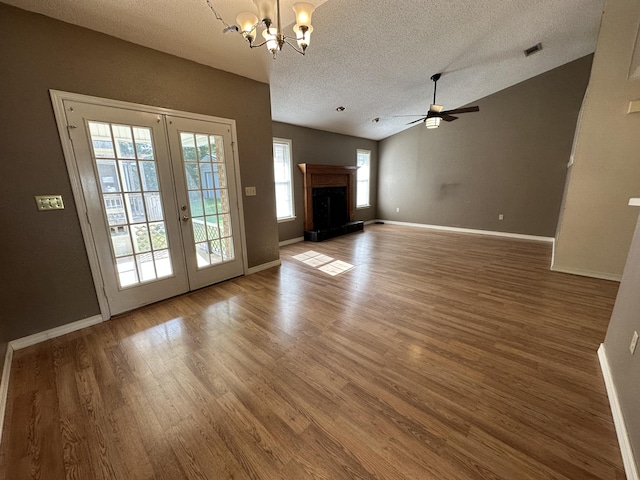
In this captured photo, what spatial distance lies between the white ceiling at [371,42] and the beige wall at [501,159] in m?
0.50

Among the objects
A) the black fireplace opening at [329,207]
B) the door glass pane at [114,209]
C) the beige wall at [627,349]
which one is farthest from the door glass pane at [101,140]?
the beige wall at [627,349]

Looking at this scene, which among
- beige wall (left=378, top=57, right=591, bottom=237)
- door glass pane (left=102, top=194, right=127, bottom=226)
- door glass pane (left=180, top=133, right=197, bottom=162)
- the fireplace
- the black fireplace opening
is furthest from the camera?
the black fireplace opening

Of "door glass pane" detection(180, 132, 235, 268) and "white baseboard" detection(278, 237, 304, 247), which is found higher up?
"door glass pane" detection(180, 132, 235, 268)

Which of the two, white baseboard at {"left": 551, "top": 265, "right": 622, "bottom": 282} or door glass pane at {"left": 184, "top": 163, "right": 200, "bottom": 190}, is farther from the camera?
white baseboard at {"left": 551, "top": 265, "right": 622, "bottom": 282}

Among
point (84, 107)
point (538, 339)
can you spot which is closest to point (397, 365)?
point (538, 339)

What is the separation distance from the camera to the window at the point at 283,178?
16.7ft

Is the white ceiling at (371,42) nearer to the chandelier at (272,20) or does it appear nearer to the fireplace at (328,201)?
the chandelier at (272,20)

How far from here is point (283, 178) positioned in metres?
5.26

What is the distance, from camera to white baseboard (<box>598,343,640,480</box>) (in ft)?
3.60

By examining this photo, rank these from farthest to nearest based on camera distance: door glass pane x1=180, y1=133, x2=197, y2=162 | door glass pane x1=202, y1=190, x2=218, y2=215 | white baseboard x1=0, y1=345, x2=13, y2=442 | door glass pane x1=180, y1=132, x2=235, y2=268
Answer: door glass pane x1=202, y1=190, x2=218, y2=215 < door glass pane x1=180, y1=132, x2=235, y2=268 < door glass pane x1=180, y1=133, x2=197, y2=162 < white baseboard x1=0, y1=345, x2=13, y2=442

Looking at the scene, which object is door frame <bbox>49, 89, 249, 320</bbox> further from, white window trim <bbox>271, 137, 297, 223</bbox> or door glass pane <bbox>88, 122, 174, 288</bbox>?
white window trim <bbox>271, 137, 297, 223</bbox>

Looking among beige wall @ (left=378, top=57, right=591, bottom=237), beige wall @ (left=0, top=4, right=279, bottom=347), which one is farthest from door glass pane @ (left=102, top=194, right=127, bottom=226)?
beige wall @ (left=378, top=57, right=591, bottom=237)

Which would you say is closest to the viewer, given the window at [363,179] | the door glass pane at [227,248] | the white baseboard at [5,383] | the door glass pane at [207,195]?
the white baseboard at [5,383]

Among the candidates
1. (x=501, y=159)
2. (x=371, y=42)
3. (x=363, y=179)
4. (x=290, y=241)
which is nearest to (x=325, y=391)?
(x=371, y=42)
